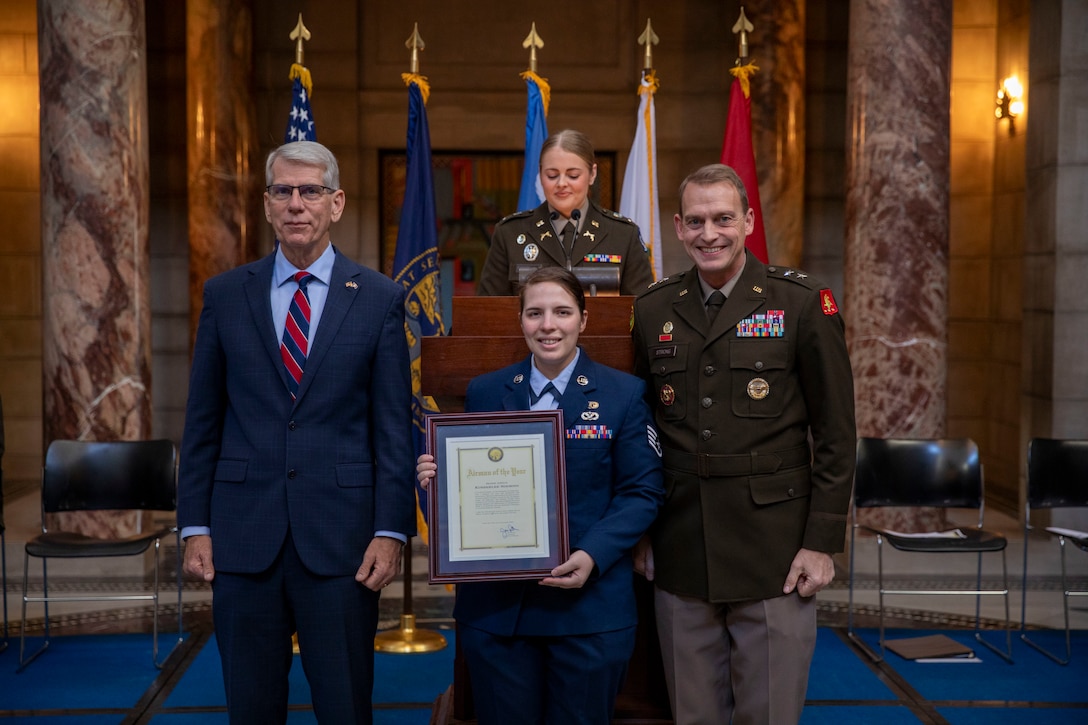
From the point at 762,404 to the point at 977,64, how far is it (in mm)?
8077

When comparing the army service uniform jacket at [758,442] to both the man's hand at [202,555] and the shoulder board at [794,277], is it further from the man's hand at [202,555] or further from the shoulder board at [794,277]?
the man's hand at [202,555]

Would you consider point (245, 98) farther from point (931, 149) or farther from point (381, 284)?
point (381, 284)

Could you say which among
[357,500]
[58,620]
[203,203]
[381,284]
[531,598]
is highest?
[203,203]

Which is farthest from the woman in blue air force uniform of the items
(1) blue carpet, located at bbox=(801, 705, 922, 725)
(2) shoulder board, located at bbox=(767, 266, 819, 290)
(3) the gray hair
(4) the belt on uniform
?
(1) blue carpet, located at bbox=(801, 705, 922, 725)

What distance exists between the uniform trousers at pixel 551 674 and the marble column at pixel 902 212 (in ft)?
16.3

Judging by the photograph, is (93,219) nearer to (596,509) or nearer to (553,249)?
(553,249)

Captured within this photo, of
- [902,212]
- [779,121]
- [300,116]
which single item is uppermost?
[779,121]

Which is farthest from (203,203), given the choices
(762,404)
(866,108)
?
(762,404)

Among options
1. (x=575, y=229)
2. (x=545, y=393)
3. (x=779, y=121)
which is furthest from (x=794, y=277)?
(x=779, y=121)

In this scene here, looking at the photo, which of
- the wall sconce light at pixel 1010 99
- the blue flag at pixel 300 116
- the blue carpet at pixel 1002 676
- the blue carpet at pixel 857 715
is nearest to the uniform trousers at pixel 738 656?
the blue carpet at pixel 857 715

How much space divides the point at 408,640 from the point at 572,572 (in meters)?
2.96

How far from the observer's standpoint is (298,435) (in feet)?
9.63

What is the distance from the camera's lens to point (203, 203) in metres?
9.14

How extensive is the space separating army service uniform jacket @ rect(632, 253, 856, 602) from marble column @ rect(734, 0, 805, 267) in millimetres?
6360
